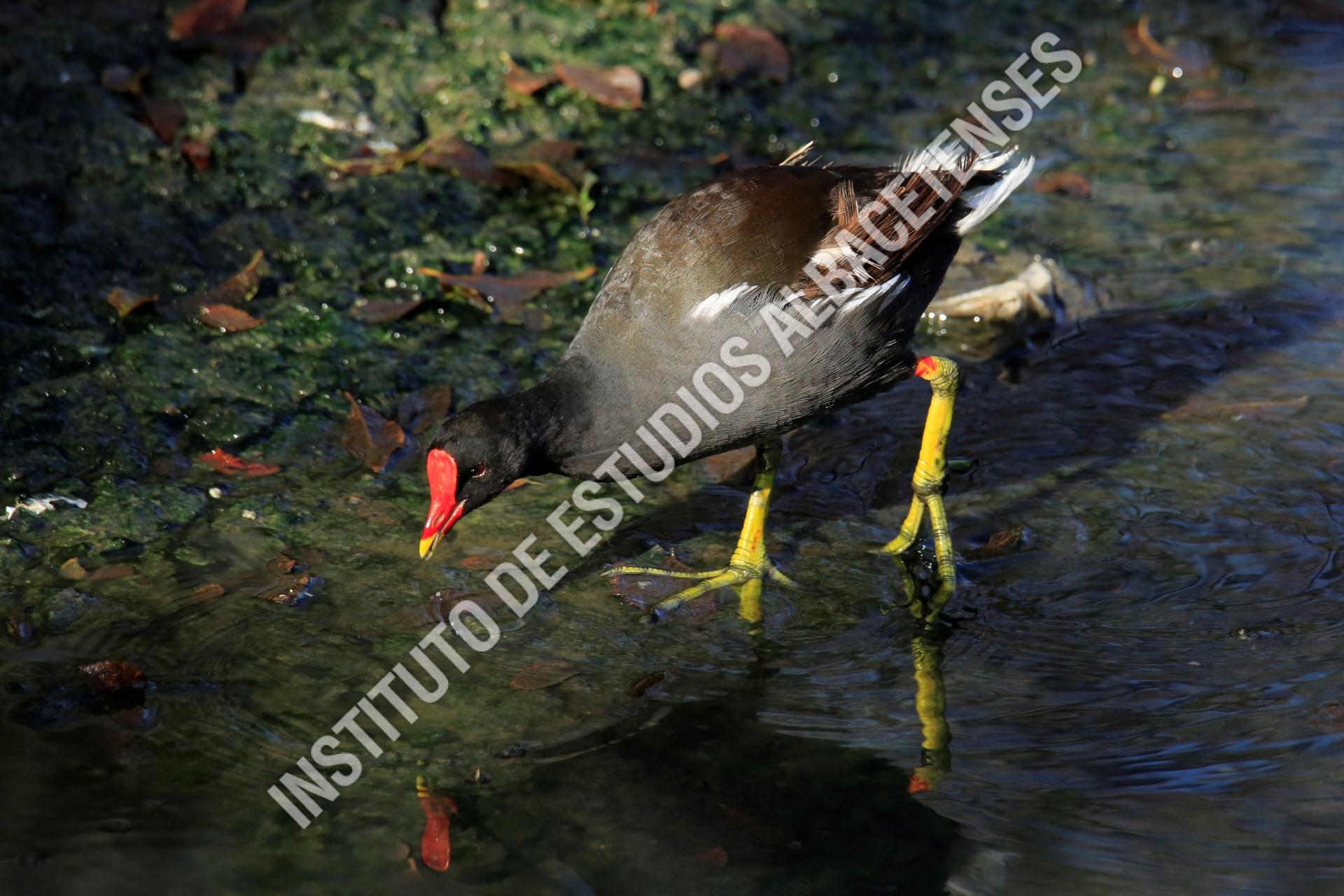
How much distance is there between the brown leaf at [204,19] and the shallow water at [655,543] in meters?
0.19

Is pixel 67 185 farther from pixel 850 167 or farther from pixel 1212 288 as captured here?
pixel 1212 288

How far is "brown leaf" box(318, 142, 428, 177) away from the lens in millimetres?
5258

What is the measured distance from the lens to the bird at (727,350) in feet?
11.2

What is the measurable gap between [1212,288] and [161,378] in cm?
368

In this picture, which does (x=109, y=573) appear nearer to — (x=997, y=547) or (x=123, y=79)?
(x=997, y=547)

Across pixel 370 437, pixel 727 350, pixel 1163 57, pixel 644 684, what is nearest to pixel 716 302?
pixel 727 350

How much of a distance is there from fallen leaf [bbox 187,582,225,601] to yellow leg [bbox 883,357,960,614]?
1764 millimetres

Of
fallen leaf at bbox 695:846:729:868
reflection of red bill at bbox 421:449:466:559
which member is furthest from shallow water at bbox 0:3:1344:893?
reflection of red bill at bbox 421:449:466:559

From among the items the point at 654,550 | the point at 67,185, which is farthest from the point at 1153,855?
the point at 67,185

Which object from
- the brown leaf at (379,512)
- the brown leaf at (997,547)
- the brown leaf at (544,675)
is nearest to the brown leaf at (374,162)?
the brown leaf at (379,512)

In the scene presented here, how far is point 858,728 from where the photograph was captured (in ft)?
10.0

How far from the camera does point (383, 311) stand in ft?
15.3

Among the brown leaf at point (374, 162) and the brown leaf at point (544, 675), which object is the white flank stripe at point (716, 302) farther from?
the brown leaf at point (374, 162)

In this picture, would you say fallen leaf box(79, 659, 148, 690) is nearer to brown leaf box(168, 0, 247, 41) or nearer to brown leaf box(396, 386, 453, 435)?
brown leaf box(396, 386, 453, 435)
